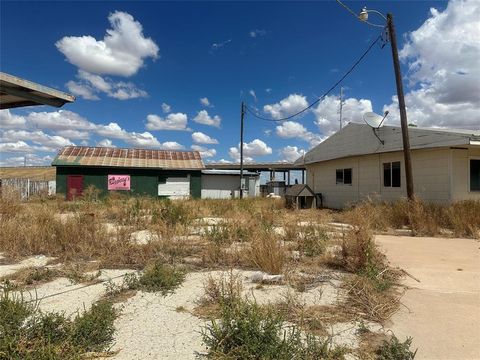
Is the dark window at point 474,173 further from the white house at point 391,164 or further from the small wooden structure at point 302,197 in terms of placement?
the small wooden structure at point 302,197

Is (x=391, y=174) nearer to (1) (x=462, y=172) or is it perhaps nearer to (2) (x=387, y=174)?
(2) (x=387, y=174)

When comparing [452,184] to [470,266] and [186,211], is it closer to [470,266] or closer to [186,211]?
[470,266]

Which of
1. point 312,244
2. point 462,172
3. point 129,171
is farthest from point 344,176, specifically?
point 129,171

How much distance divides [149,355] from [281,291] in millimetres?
1902

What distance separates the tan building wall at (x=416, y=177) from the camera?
1252cm

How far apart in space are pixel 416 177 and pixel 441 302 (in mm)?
10812

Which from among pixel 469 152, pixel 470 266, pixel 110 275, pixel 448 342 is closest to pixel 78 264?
pixel 110 275

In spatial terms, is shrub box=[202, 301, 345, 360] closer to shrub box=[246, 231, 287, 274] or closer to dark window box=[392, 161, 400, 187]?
shrub box=[246, 231, 287, 274]

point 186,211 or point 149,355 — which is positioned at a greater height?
point 186,211

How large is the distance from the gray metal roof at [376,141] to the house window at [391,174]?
0.68 meters

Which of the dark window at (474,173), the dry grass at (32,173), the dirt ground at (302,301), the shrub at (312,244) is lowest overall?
the dirt ground at (302,301)

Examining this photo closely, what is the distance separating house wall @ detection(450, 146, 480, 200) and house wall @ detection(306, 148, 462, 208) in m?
0.04

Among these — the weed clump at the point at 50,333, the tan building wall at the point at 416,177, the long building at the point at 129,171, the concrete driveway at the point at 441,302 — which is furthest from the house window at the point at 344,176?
the weed clump at the point at 50,333

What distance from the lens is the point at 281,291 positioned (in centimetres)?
439
